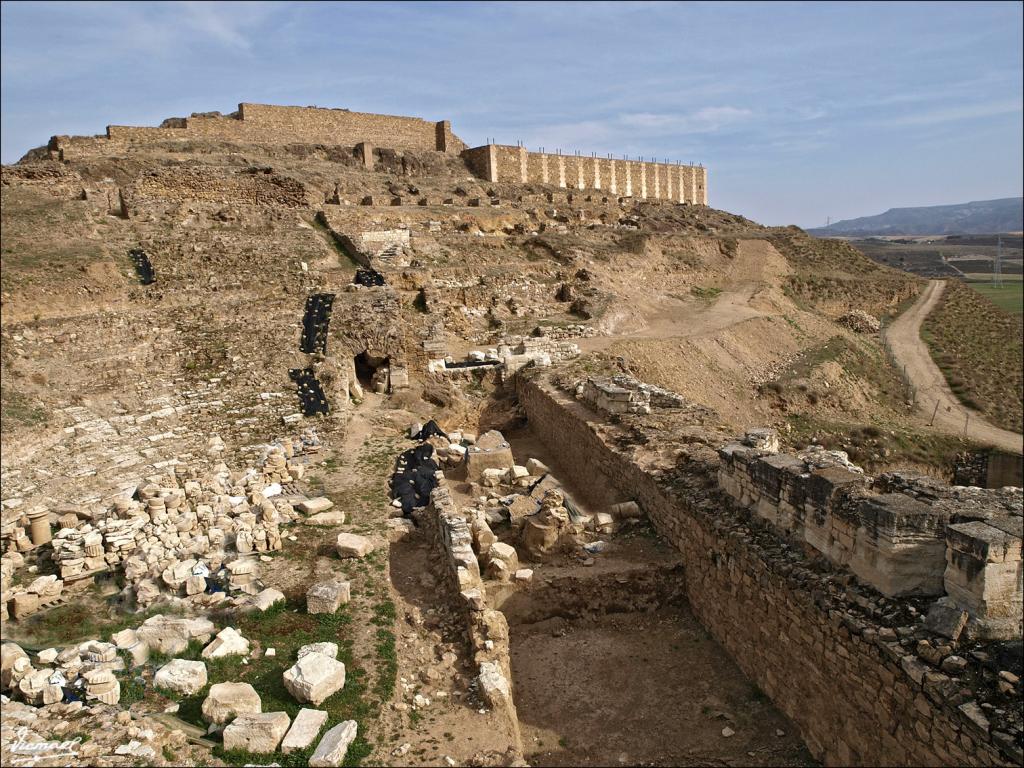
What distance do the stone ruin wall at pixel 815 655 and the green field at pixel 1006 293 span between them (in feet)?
157

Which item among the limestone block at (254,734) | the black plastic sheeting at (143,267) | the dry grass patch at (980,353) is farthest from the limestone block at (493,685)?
the dry grass patch at (980,353)

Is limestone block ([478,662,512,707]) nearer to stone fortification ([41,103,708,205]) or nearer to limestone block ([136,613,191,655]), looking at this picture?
limestone block ([136,613,191,655])

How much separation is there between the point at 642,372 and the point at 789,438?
470 cm

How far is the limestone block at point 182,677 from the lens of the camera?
5.20 meters

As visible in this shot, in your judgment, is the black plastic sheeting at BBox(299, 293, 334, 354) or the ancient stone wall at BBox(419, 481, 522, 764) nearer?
the ancient stone wall at BBox(419, 481, 522, 764)

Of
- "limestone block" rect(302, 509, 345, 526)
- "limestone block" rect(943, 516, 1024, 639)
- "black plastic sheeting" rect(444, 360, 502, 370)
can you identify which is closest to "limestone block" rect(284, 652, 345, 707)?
"limestone block" rect(302, 509, 345, 526)

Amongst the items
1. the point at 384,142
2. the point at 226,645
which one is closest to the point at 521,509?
the point at 226,645

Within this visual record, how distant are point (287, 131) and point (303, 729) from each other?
3755 cm

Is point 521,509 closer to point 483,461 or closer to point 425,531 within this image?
point 425,531

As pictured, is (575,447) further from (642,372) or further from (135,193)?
(135,193)

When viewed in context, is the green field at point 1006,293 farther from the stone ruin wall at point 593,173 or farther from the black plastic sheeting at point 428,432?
the black plastic sheeting at point 428,432

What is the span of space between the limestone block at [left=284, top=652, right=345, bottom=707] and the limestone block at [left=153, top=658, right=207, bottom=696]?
681 mm

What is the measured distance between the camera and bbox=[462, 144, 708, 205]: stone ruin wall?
144ft

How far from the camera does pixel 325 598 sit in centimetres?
662
